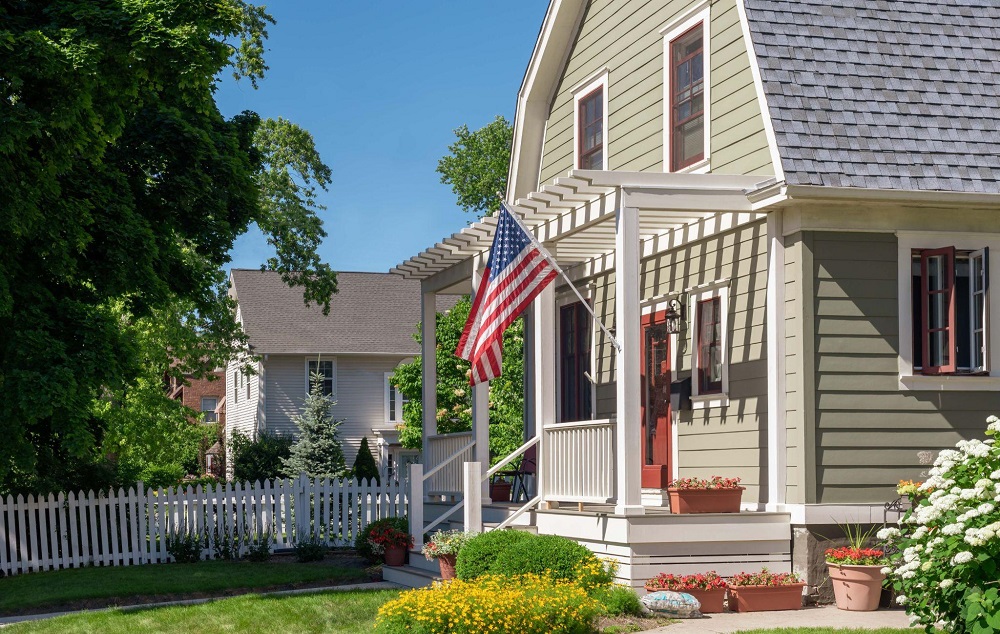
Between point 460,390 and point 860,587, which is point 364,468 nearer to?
point 460,390

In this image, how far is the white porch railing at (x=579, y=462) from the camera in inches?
481

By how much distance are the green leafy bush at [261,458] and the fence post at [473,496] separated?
1951cm

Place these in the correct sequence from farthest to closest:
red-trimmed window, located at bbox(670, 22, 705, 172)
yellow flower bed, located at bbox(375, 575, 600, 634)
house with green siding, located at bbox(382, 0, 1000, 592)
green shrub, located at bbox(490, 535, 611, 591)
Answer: red-trimmed window, located at bbox(670, 22, 705, 172) → house with green siding, located at bbox(382, 0, 1000, 592) → green shrub, located at bbox(490, 535, 611, 591) → yellow flower bed, located at bbox(375, 575, 600, 634)

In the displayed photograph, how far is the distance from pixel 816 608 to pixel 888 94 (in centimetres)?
537

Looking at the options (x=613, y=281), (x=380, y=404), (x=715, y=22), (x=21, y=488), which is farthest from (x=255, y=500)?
(x=380, y=404)

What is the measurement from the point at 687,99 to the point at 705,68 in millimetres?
605

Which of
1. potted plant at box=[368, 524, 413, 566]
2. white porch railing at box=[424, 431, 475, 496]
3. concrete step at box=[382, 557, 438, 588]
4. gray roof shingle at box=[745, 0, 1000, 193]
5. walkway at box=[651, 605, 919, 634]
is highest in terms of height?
gray roof shingle at box=[745, 0, 1000, 193]

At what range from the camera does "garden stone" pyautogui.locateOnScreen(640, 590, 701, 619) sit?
35.9 feet

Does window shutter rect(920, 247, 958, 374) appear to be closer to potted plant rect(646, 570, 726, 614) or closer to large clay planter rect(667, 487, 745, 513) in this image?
large clay planter rect(667, 487, 745, 513)

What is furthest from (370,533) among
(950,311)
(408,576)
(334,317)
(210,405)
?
(210,405)

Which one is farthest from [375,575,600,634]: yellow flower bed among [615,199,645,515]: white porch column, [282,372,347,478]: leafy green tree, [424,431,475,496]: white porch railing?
[282,372,347,478]: leafy green tree

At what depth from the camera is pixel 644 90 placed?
1523 cm

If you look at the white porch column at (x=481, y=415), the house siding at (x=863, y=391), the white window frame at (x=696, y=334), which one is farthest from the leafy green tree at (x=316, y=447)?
the house siding at (x=863, y=391)

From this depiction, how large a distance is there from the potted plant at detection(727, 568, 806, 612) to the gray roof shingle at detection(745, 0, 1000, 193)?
3822mm
